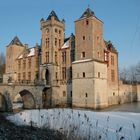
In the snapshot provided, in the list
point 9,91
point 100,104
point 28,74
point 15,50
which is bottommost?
point 100,104

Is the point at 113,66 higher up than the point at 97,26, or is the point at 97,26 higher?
the point at 97,26

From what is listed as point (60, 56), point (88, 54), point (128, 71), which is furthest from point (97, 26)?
point (128, 71)

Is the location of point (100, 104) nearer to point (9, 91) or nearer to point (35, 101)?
point (35, 101)

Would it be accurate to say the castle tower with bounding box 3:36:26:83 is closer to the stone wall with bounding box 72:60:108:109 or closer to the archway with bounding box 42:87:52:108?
the archway with bounding box 42:87:52:108

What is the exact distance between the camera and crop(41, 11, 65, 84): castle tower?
110 ft

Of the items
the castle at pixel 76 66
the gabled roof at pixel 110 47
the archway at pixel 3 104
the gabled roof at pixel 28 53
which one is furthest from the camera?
the gabled roof at pixel 28 53

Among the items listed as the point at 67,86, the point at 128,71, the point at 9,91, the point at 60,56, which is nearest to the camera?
the point at 9,91

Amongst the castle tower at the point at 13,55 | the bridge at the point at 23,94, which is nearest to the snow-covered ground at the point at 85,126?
the bridge at the point at 23,94

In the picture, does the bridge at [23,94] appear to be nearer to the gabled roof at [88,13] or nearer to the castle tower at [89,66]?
the castle tower at [89,66]

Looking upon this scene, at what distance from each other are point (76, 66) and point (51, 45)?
6.35 metres

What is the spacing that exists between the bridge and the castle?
3.11 ft

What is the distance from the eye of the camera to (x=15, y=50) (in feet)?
145

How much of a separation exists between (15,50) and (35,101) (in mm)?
18069

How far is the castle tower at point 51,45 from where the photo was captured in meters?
33.6
